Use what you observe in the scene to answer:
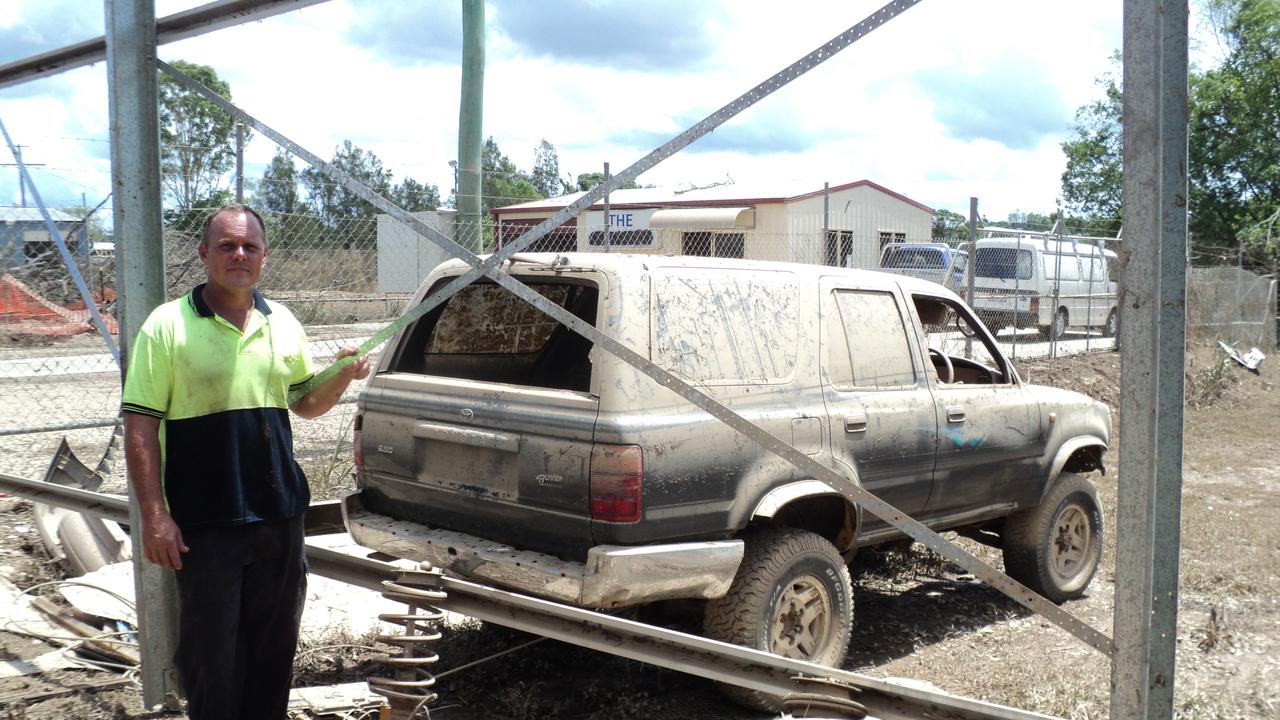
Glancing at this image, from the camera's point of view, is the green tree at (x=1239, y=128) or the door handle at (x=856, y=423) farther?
the green tree at (x=1239, y=128)

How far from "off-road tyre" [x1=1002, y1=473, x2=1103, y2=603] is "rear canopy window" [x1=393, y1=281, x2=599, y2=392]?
9.51ft

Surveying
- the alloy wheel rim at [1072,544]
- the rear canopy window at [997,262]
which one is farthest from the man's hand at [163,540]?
the rear canopy window at [997,262]

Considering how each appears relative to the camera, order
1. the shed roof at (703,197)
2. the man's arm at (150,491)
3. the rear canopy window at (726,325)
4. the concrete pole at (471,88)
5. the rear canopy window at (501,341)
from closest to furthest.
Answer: the man's arm at (150,491) → the rear canopy window at (726,325) → the rear canopy window at (501,341) → the concrete pole at (471,88) → the shed roof at (703,197)

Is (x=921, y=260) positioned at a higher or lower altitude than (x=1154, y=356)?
higher

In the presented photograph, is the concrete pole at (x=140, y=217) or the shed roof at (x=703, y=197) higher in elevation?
the shed roof at (x=703, y=197)

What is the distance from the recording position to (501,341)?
211 inches

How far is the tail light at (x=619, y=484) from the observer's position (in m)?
3.91

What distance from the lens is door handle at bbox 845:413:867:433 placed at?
479cm

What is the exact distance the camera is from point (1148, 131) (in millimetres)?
2365

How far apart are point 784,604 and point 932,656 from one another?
1377 millimetres

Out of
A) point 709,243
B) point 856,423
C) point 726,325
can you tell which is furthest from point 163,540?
point 709,243

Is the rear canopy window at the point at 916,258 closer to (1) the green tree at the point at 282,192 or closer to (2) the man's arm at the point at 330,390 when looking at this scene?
(1) the green tree at the point at 282,192

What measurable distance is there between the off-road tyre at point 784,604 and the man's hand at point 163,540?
2176 mm

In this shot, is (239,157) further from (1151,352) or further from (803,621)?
(1151,352)
